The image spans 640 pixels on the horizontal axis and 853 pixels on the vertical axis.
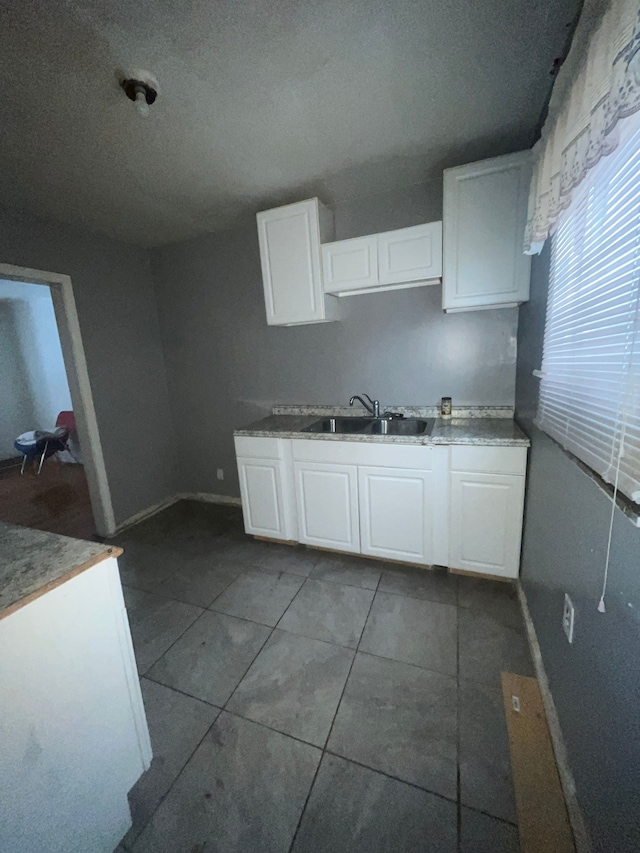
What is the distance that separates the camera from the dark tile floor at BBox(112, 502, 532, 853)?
0.98 meters

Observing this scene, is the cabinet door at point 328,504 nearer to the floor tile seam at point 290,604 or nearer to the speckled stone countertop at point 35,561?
the floor tile seam at point 290,604

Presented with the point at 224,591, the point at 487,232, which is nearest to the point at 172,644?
the point at 224,591

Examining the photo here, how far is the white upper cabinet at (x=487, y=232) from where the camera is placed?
1.73 m

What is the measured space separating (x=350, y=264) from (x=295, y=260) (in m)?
0.39

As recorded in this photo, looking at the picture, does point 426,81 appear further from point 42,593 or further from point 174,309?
point 174,309

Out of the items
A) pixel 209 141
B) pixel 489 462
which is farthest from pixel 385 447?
pixel 209 141

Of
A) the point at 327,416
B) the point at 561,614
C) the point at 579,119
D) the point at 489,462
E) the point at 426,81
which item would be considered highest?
the point at 426,81

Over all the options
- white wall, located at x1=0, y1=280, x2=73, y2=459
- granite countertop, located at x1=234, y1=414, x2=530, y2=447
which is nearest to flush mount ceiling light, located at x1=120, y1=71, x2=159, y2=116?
granite countertop, located at x1=234, y1=414, x2=530, y2=447

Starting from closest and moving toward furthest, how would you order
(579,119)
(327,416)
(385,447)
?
(579,119) → (385,447) → (327,416)

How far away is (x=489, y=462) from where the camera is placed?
179 cm

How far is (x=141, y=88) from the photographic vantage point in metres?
1.26

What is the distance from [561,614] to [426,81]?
2.14 m

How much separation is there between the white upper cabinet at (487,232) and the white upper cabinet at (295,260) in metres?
0.79

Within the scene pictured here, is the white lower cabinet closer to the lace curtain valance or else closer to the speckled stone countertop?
the lace curtain valance
